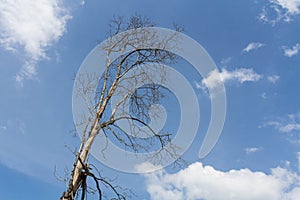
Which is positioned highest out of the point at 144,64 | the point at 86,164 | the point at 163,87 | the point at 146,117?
the point at 144,64

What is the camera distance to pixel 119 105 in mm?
6973

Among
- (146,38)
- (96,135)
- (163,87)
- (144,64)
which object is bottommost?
(96,135)

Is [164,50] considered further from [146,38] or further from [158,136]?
[158,136]

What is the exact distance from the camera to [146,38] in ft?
25.5

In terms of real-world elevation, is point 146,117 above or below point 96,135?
above

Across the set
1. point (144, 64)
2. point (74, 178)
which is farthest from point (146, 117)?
point (74, 178)

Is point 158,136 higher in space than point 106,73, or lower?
lower

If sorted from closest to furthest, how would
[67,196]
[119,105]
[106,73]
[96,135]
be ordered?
[67,196] < [96,135] < [119,105] < [106,73]

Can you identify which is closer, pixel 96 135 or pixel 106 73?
pixel 96 135

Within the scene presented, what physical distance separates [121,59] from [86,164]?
258 centimetres

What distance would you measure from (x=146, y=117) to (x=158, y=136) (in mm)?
523

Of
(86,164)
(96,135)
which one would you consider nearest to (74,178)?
(86,164)

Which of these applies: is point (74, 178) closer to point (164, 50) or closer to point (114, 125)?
point (114, 125)

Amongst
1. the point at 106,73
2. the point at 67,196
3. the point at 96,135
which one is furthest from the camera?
the point at 106,73
